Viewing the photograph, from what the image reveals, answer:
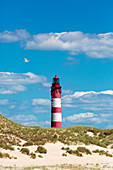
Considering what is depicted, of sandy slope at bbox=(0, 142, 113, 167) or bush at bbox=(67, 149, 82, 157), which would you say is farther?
bush at bbox=(67, 149, 82, 157)

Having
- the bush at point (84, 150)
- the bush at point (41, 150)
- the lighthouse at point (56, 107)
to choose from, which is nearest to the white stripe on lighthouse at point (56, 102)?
the lighthouse at point (56, 107)

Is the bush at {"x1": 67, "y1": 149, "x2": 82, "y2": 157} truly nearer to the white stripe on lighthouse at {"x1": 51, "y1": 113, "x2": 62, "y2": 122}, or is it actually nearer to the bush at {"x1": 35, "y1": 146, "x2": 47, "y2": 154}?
the bush at {"x1": 35, "y1": 146, "x2": 47, "y2": 154}

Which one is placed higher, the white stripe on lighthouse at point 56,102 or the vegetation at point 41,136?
→ the white stripe on lighthouse at point 56,102

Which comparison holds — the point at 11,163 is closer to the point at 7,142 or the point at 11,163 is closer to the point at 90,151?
the point at 7,142

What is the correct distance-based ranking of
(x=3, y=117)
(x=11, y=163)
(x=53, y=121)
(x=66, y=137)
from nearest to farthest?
(x=11, y=163)
(x=66, y=137)
(x=3, y=117)
(x=53, y=121)

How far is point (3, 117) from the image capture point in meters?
62.2

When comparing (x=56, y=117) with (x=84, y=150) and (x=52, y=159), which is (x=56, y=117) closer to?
(x=84, y=150)

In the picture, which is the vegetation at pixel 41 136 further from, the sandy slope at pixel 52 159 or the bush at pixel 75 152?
the bush at pixel 75 152

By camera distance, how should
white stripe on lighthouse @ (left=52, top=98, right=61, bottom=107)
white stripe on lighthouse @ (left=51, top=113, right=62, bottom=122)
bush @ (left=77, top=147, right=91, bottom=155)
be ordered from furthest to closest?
white stripe on lighthouse @ (left=52, top=98, right=61, bottom=107) < white stripe on lighthouse @ (left=51, top=113, right=62, bottom=122) < bush @ (left=77, top=147, right=91, bottom=155)

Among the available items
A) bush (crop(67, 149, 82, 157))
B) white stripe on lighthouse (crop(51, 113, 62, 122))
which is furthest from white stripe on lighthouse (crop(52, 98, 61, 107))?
bush (crop(67, 149, 82, 157))

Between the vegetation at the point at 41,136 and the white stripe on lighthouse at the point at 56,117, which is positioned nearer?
the vegetation at the point at 41,136

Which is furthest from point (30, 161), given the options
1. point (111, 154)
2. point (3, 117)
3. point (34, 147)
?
point (3, 117)

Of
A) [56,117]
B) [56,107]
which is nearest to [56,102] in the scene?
[56,107]

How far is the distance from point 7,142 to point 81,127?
31.3m
